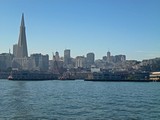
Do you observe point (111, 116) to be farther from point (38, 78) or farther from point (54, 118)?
point (38, 78)

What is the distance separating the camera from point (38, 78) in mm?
185250

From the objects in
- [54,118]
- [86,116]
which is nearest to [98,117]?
[86,116]

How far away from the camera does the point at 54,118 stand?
28281mm

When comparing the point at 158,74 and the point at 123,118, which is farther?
the point at 158,74

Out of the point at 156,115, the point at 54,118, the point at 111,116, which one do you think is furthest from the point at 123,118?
the point at 54,118

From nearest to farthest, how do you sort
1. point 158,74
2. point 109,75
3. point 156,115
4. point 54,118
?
point 54,118 → point 156,115 → point 109,75 → point 158,74

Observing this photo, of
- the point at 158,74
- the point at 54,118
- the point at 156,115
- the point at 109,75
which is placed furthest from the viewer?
the point at 158,74

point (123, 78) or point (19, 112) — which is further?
point (123, 78)

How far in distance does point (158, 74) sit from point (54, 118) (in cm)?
15612

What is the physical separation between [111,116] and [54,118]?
4.64 m

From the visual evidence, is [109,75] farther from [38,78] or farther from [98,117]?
[98,117]

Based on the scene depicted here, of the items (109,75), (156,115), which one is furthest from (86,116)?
(109,75)

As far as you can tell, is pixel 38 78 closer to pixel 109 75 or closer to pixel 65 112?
pixel 109 75

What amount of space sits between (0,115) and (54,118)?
4587 mm
